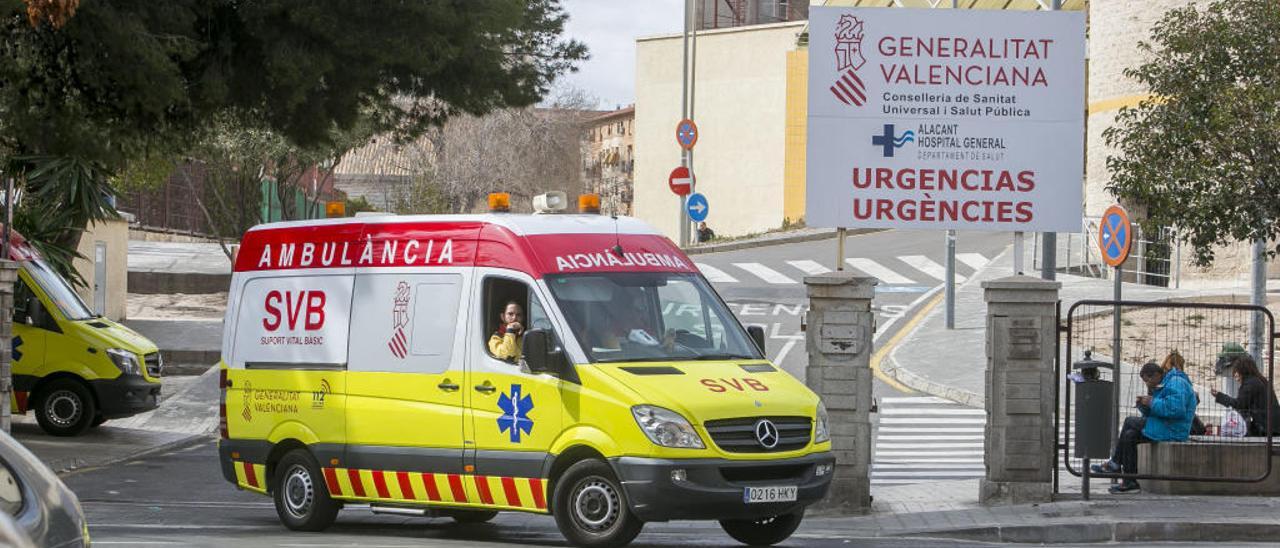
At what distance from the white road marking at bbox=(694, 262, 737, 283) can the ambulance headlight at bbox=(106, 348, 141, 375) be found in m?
17.6

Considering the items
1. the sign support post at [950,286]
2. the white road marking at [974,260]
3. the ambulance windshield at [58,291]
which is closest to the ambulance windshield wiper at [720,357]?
the ambulance windshield at [58,291]

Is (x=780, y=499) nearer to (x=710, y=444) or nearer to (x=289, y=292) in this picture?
(x=710, y=444)

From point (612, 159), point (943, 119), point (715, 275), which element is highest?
point (612, 159)

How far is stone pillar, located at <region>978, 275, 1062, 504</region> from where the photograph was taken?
46.2ft

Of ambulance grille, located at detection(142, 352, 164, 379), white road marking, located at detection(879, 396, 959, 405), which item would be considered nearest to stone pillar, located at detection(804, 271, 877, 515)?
white road marking, located at detection(879, 396, 959, 405)

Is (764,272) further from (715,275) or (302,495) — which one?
(302,495)

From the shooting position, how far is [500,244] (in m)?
12.2

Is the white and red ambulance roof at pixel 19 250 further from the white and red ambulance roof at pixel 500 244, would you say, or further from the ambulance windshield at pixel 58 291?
the white and red ambulance roof at pixel 500 244

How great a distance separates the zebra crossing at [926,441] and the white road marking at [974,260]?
1752 centimetres

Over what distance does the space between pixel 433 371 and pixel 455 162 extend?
64.5m

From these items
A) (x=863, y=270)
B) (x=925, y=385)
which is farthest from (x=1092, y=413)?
(x=863, y=270)

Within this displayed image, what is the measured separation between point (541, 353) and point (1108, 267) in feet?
100

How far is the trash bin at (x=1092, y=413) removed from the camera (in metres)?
13.9

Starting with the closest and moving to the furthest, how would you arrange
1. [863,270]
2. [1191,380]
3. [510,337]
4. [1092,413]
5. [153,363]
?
1. [510,337]
2. [1092,413]
3. [1191,380]
4. [153,363]
5. [863,270]
